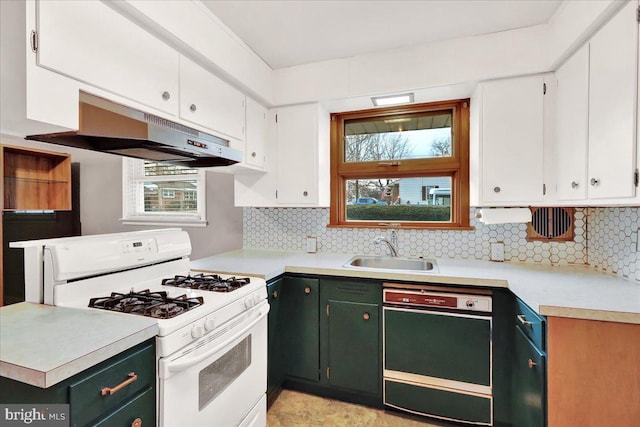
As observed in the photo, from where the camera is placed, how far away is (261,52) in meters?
2.13

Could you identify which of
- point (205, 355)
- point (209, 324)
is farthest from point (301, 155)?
point (205, 355)

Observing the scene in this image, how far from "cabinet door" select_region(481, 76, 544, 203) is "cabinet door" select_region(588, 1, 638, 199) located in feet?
1.30

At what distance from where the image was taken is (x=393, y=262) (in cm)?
241

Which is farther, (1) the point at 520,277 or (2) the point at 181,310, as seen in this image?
(1) the point at 520,277

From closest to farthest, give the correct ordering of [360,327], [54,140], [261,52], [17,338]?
[17,338]
[54,140]
[360,327]
[261,52]

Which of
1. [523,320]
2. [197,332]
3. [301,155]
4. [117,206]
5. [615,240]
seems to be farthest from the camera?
[117,206]

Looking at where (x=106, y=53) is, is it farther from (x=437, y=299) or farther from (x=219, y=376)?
(x=437, y=299)

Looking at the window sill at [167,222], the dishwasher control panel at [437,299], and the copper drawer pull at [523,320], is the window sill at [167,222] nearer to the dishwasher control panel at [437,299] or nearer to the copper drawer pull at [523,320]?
the dishwasher control panel at [437,299]

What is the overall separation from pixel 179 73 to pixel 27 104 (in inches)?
29.7

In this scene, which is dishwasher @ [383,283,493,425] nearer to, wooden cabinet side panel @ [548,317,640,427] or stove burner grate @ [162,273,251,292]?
wooden cabinet side panel @ [548,317,640,427]

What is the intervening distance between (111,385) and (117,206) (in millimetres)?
2934

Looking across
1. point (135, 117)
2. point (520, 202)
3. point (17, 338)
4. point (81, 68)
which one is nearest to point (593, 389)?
point (520, 202)

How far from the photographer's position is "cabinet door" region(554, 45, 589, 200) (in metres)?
1.49

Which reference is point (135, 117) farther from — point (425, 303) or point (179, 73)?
point (425, 303)
